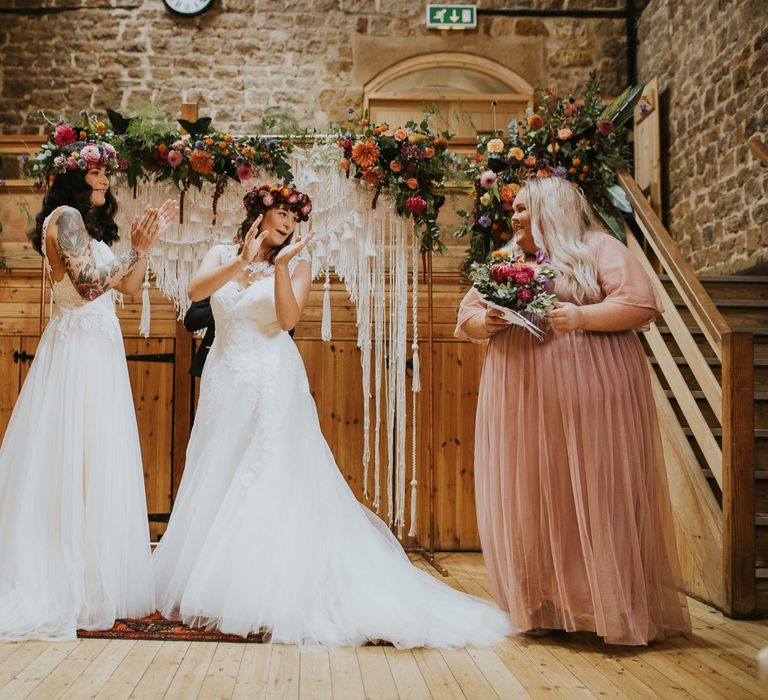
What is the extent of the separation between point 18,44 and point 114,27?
1051 millimetres

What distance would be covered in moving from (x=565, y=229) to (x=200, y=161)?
215cm

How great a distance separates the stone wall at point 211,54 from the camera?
8.12 meters

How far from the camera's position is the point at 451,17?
26.9 ft

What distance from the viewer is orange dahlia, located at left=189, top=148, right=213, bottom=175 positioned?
4.08 meters

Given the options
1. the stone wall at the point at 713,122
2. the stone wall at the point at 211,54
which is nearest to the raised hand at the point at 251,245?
the stone wall at the point at 713,122

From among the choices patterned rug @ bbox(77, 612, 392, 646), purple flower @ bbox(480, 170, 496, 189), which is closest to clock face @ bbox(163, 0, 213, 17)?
purple flower @ bbox(480, 170, 496, 189)

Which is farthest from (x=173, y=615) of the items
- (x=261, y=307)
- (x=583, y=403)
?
(x=583, y=403)

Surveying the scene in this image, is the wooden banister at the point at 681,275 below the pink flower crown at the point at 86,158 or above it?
below

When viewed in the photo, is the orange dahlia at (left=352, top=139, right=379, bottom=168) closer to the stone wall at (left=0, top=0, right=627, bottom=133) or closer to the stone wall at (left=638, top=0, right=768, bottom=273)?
the stone wall at (left=638, top=0, right=768, bottom=273)

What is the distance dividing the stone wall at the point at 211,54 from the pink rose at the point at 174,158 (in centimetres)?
422

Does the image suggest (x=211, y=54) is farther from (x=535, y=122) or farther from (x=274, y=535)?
(x=274, y=535)

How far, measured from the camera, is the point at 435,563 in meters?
4.42

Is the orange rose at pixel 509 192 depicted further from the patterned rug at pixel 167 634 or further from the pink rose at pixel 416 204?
the patterned rug at pixel 167 634

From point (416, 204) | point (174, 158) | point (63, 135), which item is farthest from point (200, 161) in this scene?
point (416, 204)
